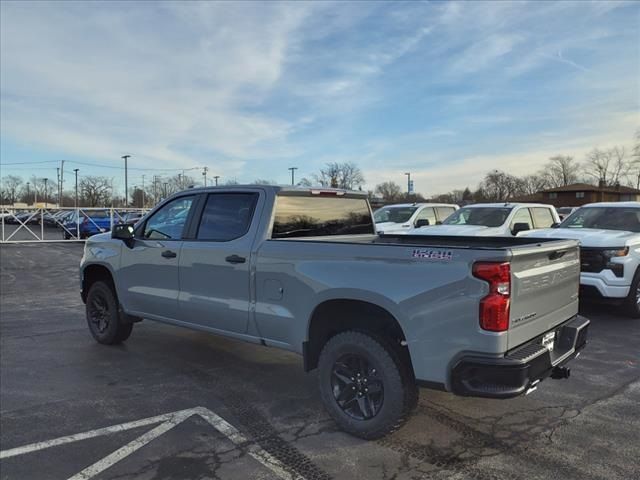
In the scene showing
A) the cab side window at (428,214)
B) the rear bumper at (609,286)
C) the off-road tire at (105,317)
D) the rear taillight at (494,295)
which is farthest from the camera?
the cab side window at (428,214)

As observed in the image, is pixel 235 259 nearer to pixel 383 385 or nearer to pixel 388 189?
pixel 383 385

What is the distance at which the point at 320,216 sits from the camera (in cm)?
491

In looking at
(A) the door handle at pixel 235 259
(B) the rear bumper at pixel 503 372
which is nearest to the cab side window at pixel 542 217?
(B) the rear bumper at pixel 503 372

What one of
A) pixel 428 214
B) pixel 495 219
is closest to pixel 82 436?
pixel 495 219

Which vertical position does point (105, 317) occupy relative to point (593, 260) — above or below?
below

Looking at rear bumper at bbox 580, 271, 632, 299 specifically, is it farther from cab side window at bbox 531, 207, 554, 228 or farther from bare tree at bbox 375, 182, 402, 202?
bare tree at bbox 375, 182, 402, 202

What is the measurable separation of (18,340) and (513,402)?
5.94 meters

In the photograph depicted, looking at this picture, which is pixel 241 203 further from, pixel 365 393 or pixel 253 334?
pixel 365 393

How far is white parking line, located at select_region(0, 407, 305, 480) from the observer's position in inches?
127

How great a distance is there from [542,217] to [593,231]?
399cm

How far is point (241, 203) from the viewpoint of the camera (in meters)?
4.70

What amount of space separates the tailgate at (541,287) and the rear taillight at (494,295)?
0.27ft

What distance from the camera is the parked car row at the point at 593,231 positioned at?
7223 millimetres

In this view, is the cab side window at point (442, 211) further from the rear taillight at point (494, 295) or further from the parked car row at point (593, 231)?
the rear taillight at point (494, 295)
